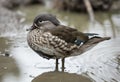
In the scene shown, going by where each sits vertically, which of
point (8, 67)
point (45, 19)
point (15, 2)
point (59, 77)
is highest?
point (15, 2)

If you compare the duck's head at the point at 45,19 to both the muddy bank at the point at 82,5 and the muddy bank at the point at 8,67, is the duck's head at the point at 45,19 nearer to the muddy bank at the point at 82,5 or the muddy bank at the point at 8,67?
the muddy bank at the point at 8,67

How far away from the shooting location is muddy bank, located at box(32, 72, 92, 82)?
6.21m

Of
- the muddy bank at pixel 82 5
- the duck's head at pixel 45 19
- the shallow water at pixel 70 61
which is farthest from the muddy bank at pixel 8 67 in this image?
the muddy bank at pixel 82 5

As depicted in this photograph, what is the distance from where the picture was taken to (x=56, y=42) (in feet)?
20.3

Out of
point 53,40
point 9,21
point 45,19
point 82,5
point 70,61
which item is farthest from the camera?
Answer: point 82,5

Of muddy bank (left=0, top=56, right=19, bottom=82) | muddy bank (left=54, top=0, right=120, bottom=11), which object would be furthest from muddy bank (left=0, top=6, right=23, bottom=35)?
muddy bank (left=0, top=56, right=19, bottom=82)

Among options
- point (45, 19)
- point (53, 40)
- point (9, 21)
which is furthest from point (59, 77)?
point (9, 21)

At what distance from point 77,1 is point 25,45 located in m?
4.01

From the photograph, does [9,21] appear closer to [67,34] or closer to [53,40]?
[67,34]

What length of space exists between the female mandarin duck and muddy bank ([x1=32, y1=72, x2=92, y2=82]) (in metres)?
0.30

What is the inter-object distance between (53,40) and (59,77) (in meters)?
0.60

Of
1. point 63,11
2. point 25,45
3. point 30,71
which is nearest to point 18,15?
point 63,11

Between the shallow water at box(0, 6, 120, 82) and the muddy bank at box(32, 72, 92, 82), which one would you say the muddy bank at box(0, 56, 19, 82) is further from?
the muddy bank at box(32, 72, 92, 82)

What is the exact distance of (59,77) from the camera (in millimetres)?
6359
